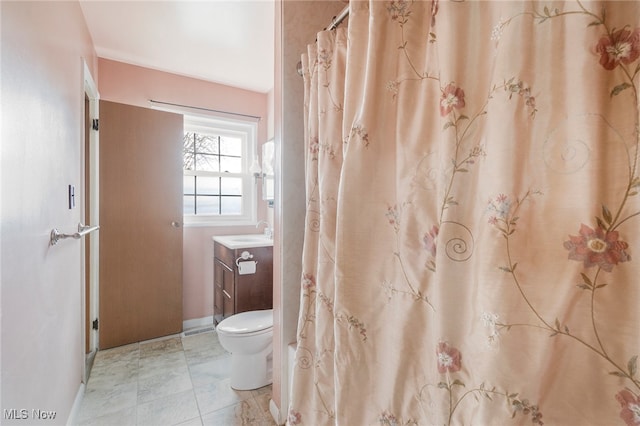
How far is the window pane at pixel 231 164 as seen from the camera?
2.87 m

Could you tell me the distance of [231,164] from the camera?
2908 mm

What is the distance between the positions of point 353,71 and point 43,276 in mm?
1376

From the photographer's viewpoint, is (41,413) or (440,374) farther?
(41,413)

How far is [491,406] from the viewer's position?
1.88 feet

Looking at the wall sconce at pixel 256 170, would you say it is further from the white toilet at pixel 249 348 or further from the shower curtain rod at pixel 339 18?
the shower curtain rod at pixel 339 18

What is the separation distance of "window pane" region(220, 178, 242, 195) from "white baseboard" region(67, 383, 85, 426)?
1.83 m

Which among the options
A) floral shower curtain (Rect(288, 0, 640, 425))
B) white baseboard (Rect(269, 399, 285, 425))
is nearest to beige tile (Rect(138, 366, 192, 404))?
white baseboard (Rect(269, 399, 285, 425))

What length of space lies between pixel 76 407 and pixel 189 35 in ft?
8.03

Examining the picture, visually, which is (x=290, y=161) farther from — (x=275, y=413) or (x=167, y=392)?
(x=167, y=392)

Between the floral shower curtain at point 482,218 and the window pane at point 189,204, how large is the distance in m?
2.12

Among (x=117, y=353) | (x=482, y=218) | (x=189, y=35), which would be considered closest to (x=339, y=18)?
(x=482, y=218)

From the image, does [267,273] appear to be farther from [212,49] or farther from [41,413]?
[212,49]

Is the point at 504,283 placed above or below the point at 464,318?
above

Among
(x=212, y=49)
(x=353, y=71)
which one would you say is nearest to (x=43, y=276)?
(x=353, y=71)
